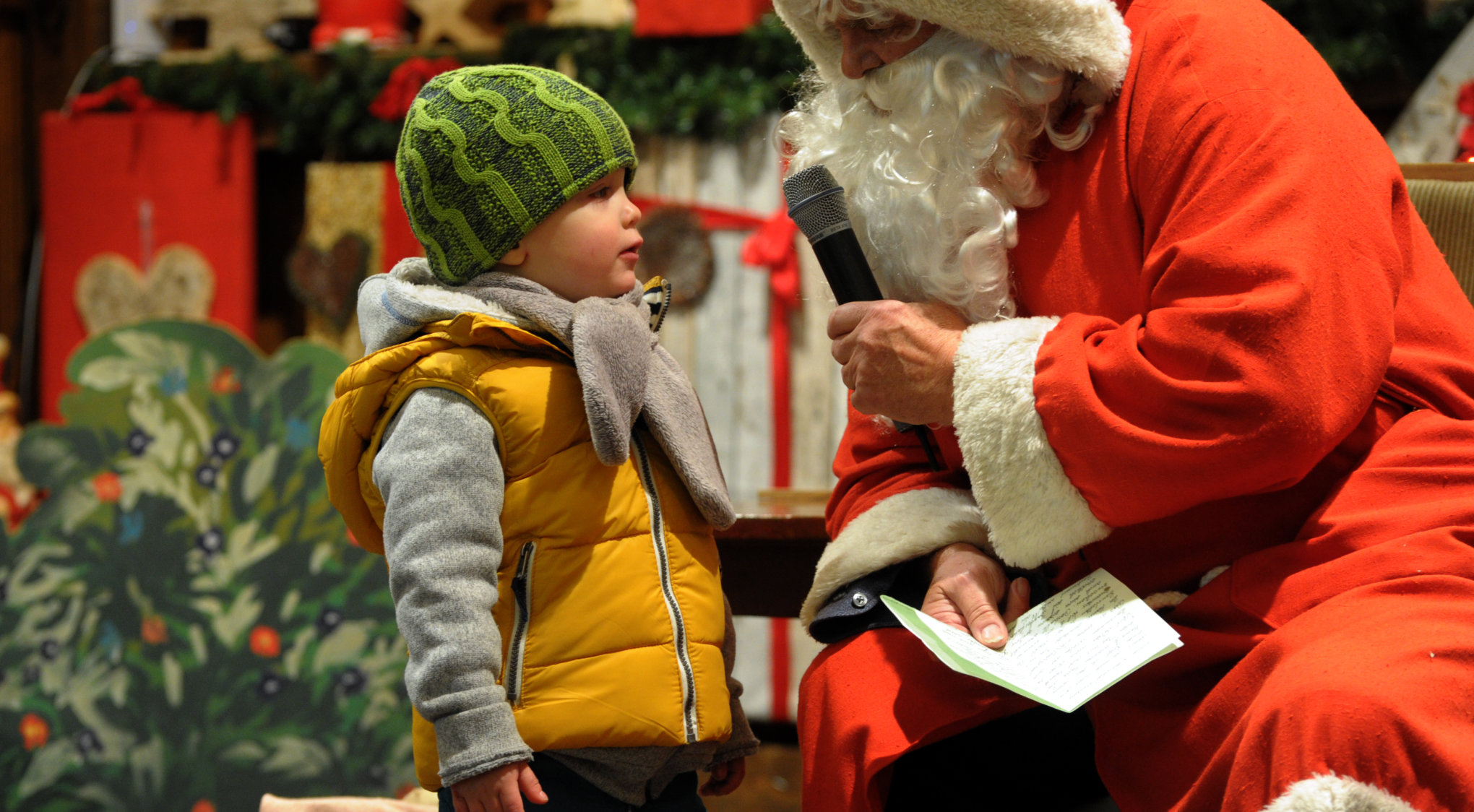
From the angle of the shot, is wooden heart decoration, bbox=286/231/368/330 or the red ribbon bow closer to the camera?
the red ribbon bow

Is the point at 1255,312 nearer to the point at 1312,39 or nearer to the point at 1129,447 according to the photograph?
the point at 1129,447

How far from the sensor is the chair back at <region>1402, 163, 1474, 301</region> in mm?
1514

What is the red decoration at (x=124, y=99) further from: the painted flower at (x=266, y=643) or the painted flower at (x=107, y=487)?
the painted flower at (x=266, y=643)

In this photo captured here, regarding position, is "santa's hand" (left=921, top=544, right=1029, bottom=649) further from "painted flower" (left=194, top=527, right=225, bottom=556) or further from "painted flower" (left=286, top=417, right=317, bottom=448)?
"painted flower" (left=194, top=527, right=225, bottom=556)

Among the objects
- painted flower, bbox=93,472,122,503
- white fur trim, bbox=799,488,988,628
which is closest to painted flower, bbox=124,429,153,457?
painted flower, bbox=93,472,122,503

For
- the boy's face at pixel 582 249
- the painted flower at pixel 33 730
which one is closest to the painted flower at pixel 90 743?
the painted flower at pixel 33 730

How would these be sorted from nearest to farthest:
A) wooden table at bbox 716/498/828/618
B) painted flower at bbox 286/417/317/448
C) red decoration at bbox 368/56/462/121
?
wooden table at bbox 716/498/828/618, painted flower at bbox 286/417/317/448, red decoration at bbox 368/56/462/121

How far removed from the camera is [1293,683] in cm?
92

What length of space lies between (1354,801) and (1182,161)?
0.54 metres

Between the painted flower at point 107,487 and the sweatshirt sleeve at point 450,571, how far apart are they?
1.34 m

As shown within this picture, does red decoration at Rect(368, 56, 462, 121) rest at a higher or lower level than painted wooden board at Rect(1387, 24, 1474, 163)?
lower

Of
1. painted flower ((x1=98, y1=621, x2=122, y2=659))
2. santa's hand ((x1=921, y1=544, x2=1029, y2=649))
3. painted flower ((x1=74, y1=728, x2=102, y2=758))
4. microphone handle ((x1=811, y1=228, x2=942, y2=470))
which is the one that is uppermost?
microphone handle ((x1=811, y1=228, x2=942, y2=470))

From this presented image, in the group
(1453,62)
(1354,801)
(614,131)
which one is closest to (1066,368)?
(1354,801)

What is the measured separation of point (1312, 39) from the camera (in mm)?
2996
